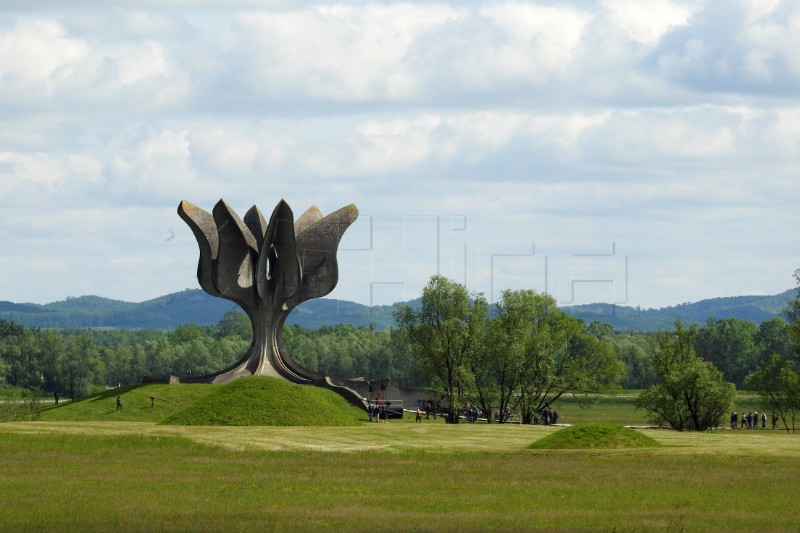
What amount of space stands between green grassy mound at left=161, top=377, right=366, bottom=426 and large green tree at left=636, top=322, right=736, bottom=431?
1932 cm

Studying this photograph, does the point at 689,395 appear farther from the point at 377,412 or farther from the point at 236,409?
the point at 236,409

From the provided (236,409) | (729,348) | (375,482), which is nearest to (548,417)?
(236,409)

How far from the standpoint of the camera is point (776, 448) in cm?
5203

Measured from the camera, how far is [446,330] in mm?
87250

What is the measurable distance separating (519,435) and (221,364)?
10452 cm

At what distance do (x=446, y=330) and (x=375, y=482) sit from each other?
155 ft

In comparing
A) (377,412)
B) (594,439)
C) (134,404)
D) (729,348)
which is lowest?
(594,439)

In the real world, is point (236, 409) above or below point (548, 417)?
above

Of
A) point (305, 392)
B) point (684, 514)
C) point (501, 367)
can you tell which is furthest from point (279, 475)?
point (501, 367)

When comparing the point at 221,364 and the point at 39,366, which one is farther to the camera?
the point at 221,364

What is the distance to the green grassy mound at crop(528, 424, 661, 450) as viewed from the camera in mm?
52344

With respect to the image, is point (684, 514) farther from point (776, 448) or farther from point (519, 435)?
point (519, 435)

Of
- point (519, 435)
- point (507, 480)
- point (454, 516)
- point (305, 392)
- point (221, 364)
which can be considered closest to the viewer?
point (454, 516)

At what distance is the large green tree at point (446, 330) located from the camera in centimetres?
8700
